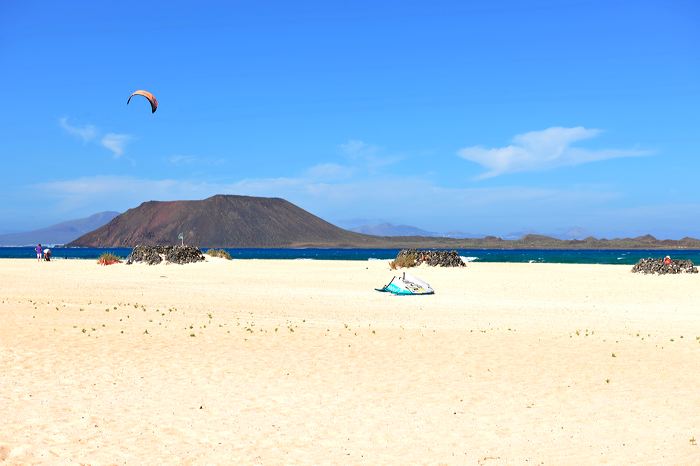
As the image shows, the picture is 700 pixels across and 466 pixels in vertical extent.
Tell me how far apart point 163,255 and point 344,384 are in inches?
2098

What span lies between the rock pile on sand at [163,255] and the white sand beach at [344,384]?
36.1 m

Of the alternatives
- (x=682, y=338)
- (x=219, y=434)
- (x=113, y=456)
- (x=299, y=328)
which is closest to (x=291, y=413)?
(x=219, y=434)

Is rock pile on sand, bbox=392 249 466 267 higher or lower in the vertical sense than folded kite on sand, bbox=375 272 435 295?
higher

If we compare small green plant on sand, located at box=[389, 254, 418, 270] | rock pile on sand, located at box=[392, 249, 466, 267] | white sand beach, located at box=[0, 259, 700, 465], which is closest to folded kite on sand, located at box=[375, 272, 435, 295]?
white sand beach, located at box=[0, 259, 700, 465]

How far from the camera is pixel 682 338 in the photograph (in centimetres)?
1861

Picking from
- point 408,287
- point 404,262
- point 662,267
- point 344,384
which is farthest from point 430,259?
point 344,384

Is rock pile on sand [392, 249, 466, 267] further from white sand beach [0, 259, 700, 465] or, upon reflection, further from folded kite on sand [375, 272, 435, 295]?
white sand beach [0, 259, 700, 465]

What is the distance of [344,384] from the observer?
1295 centimetres

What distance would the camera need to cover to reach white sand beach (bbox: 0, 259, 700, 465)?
9102 mm

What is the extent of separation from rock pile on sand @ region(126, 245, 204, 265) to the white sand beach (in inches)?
1420

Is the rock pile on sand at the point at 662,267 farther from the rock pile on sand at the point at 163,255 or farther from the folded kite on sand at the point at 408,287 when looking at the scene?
the rock pile on sand at the point at 163,255

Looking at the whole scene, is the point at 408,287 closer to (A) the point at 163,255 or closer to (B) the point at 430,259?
(B) the point at 430,259

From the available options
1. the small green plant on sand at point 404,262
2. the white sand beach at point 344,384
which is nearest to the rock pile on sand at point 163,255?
the small green plant on sand at point 404,262

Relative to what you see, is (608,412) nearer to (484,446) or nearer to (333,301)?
(484,446)
